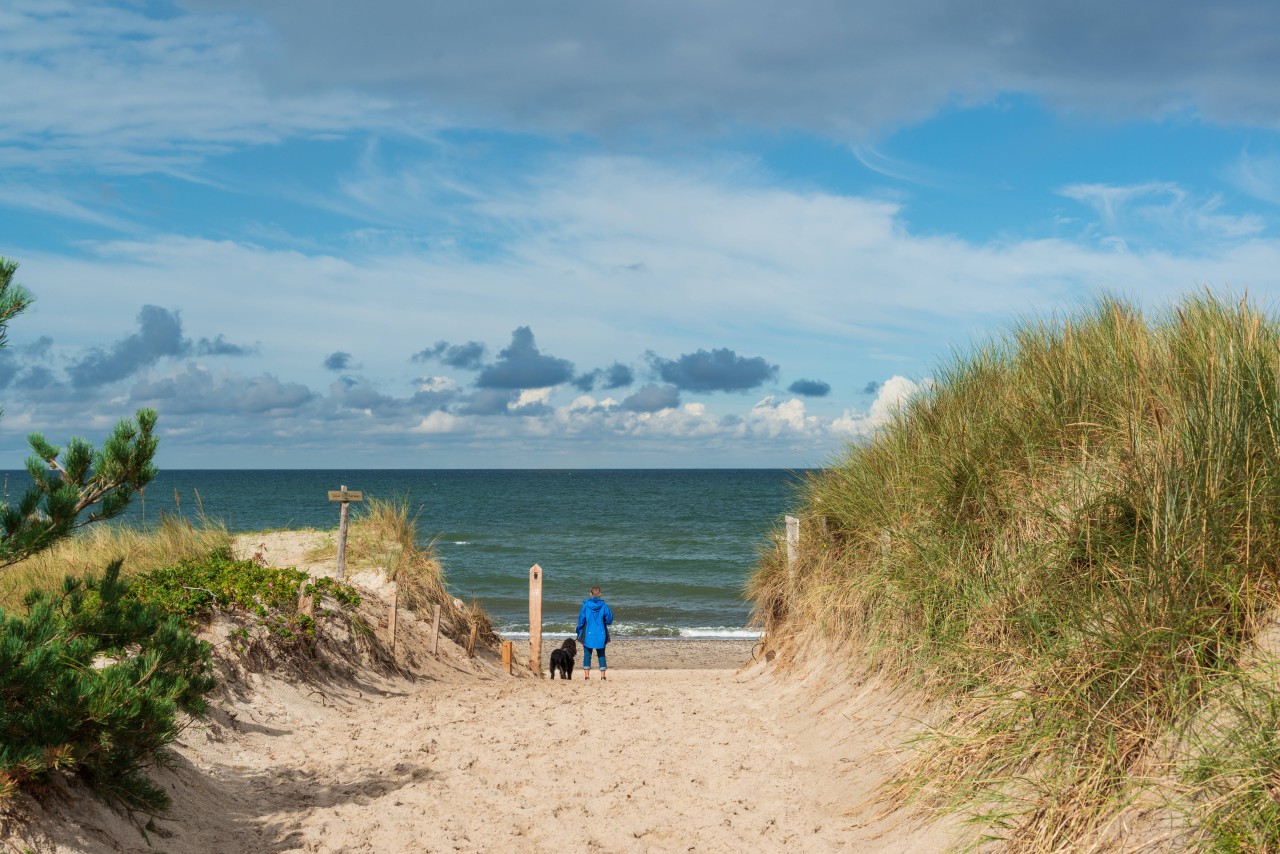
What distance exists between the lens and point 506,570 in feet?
126

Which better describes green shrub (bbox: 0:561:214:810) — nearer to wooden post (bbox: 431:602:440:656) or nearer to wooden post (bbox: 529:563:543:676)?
wooden post (bbox: 431:602:440:656)

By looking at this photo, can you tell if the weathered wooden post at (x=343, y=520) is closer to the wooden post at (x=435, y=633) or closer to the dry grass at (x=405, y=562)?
the dry grass at (x=405, y=562)

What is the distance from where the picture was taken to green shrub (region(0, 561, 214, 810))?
4883mm

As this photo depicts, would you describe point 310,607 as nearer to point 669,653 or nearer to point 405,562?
point 405,562

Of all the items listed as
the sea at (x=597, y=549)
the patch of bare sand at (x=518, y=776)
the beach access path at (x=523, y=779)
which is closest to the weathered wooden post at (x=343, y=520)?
the sea at (x=597, y=549)

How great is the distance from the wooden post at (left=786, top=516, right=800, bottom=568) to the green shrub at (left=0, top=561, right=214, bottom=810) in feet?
24.7

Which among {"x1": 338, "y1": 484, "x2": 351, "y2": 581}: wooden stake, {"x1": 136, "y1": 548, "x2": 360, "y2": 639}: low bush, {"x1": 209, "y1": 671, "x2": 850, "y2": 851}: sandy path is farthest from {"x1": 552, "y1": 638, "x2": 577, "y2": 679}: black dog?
{"x1": 209, "y1": 671, "x2": 850, "y2": 851}: sandy path

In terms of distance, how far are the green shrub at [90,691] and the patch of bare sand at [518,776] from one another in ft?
0.95

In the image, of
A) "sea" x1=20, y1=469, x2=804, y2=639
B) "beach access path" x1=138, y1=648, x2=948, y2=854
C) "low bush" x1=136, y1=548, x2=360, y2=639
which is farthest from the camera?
"sea" x1=20, y1=469, x2=804, y2=639

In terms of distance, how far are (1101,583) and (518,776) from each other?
5.05m

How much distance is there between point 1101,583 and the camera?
582 cm

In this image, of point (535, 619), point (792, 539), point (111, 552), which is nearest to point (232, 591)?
point (111, 552)

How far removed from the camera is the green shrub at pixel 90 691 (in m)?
4.88

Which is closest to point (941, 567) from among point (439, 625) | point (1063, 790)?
point (1063, 790)
